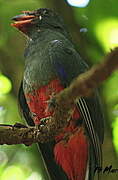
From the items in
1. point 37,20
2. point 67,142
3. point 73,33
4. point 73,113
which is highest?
point 37,20

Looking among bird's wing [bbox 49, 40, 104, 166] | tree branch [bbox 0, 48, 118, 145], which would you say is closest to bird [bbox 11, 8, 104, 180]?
bird's wing [bbox 49, 40, 104, 166]

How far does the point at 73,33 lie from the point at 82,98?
33.0 inches

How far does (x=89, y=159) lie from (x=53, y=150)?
0.29 metres

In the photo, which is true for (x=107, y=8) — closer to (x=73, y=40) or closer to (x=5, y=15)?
(x=73, y=40)

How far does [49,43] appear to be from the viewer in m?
3.36

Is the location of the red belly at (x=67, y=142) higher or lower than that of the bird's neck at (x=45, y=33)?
lower

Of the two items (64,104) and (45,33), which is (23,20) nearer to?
(45,33)

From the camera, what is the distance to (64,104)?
2.00m

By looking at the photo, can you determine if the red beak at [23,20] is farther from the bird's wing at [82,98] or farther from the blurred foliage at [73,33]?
the bird's wing at [82,98]

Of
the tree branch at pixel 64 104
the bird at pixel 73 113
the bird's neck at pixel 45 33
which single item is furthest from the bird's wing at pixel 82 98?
the tree branch at pixel 64 104

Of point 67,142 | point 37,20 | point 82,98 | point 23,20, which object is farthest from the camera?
point 37,20

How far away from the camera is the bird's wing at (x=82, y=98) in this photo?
2922mm

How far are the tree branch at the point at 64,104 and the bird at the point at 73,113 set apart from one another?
0.53 m

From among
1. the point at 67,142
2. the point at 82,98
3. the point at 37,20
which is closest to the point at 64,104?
the point at 82,98
